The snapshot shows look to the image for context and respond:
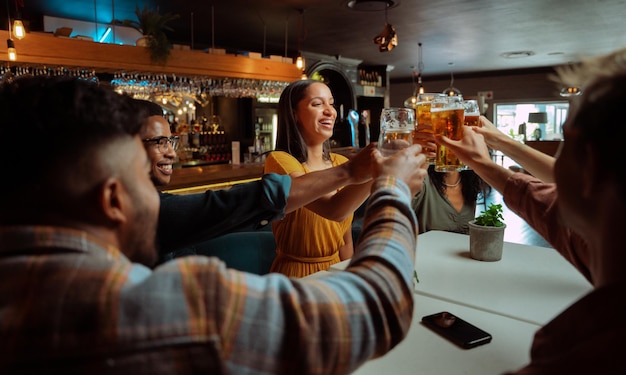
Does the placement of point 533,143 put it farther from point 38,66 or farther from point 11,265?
point 11,265

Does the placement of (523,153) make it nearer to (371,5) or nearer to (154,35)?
(371,5)

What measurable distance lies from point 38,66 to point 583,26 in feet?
23.6

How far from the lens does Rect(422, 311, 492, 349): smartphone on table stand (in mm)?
1240

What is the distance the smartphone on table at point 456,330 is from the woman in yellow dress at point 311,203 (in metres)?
0.66

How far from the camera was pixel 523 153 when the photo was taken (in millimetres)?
1737

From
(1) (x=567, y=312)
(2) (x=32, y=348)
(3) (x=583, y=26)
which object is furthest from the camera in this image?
(3) (x=583, y=26)

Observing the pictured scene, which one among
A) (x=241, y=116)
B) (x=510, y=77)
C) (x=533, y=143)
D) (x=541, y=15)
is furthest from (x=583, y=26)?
(x=510, y=77)

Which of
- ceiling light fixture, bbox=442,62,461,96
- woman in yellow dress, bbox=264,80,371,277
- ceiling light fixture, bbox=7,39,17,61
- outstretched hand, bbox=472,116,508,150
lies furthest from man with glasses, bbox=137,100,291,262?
ceiling light fixture, bbox=442,62,461,96

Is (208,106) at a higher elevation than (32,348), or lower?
higher

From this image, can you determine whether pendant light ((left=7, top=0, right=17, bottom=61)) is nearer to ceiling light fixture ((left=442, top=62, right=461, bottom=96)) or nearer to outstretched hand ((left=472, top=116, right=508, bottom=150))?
outstretched hand ((left=472, top=116, right=508, bottom=150))

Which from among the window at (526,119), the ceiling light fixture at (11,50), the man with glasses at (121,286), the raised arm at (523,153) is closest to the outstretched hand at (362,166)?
the raised arm at (523,153)

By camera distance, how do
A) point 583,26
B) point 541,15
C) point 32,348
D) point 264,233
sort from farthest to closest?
point 583,26, point 541,15, point 264,233, point 32,348

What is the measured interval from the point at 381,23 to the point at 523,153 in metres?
5.00

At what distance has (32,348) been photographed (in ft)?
1.93
